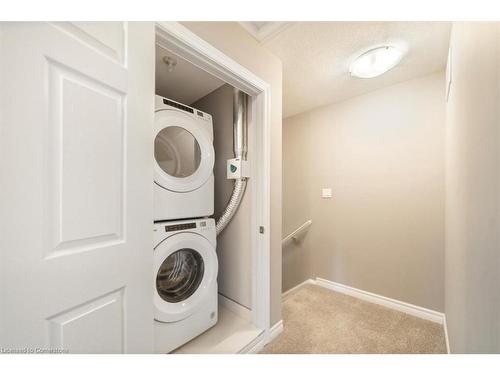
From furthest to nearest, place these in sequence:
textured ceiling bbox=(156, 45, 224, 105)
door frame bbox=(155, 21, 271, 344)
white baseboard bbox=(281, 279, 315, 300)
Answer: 1. white baseboard bbox=(281, 279, 315, 300)
2. textured ceiling bbox=(156, 45, 224, 105)
3. door frame bbox=(155, 21, 271, 344)

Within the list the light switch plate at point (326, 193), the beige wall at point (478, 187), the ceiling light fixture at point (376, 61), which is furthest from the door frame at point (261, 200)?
the light switch plate at point (326, 193)

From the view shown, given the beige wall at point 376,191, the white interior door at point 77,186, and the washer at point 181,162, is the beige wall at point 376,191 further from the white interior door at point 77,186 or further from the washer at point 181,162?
the white interior door at point 77,186

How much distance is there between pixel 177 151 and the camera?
142 centimetres

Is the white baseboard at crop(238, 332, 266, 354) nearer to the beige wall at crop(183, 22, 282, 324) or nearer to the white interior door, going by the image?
the beige wall at crop(183, 22, 282, 324)

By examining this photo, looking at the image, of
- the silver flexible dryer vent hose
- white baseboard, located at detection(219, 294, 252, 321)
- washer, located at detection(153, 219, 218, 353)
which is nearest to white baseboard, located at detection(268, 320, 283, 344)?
white baseboard, located at detection(219, 294, 252, 321)

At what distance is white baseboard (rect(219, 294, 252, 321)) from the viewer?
5.19ft

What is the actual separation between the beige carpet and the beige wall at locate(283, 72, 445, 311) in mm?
229

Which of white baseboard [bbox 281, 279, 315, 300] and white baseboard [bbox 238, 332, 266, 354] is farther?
white baseboard [bbox 281, 279, 315, 300]

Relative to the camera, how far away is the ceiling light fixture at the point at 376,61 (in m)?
1.38

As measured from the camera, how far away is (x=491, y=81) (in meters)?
0.59

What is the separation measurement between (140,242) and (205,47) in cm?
104
